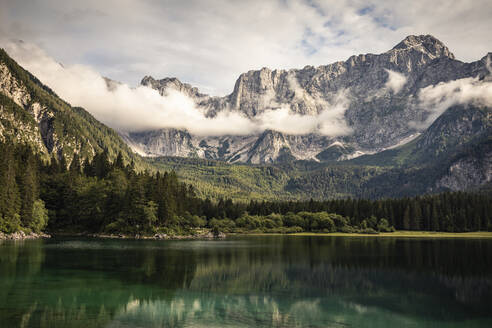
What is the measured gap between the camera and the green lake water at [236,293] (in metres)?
32.3

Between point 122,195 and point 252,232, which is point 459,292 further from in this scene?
point 252,232

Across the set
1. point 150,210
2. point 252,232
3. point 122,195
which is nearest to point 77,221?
A: point 122,195

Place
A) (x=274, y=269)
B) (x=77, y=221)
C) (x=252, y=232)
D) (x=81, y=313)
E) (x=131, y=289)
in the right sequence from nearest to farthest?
(x=81, y=313)
(x=131, y=289)
(x=274, y=269)
(x=77, y=221)
(x=252, y=232)

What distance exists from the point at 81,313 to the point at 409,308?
2845cm

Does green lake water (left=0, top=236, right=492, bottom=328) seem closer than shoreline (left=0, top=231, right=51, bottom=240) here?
Yes

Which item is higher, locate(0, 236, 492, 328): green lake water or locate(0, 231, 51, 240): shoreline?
locate(0, 231, 51, 240): shoreline

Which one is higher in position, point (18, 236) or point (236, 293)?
point (18, 236)

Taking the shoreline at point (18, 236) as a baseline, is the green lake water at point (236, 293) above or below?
below

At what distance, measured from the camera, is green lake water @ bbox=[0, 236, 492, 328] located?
32281mm

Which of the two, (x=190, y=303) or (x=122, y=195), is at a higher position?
(x=122, y=195)

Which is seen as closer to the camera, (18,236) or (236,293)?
A: (236,293)

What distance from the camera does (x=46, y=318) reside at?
30859 mm

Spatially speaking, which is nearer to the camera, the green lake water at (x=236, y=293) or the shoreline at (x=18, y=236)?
the green lake water at (x=236, y=293)

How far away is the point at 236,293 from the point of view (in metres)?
42.7
